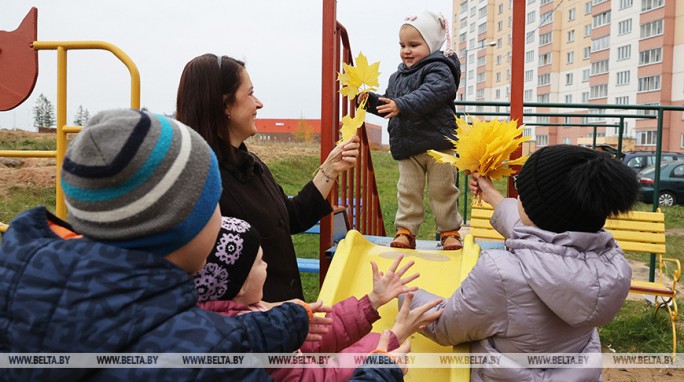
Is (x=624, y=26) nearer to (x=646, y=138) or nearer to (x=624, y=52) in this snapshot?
(x=624, y=52)

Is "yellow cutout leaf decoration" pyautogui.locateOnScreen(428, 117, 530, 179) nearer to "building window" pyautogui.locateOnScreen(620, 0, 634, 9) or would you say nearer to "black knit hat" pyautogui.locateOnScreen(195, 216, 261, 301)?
"black knit hat" pyautogui.locateOnScreen(195, 216, 261, 301)

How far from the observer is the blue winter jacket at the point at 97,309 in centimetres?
87

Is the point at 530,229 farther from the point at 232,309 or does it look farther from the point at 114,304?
the point at 114,304

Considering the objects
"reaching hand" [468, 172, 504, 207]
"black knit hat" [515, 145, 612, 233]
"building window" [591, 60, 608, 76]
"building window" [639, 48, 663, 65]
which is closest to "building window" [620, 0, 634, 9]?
"building window" [639, 48, 663, 65]

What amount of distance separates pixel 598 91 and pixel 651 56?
562 cm

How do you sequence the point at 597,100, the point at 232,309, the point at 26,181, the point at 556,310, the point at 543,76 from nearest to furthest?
1. the point at 232,309
2. the point at 556,310
3. the point at 26,181
4. the point at 597,100
5. the point at 543,76

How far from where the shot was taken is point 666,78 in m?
32.8

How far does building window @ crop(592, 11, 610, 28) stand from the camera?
3834 centimetres

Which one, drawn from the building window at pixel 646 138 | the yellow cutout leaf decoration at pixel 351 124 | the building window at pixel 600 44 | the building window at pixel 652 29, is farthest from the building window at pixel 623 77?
the yellow cutout leaf decoration at pixel 351 124

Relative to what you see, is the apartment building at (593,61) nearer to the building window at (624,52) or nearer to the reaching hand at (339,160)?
the building window at (624,52)

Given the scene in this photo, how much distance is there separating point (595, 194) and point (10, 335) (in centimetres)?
149

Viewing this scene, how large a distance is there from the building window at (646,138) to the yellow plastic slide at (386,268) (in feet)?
117

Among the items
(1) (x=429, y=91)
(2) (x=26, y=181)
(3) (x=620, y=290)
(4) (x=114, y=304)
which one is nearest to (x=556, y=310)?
(3) (x=620, y=290)

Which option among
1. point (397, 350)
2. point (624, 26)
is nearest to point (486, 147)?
point (397, 350)
